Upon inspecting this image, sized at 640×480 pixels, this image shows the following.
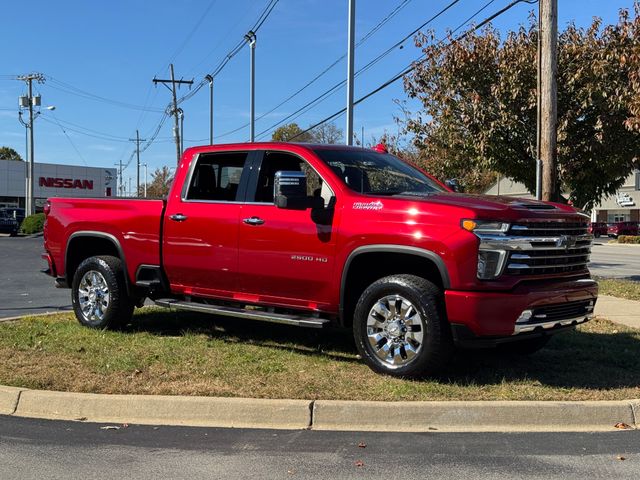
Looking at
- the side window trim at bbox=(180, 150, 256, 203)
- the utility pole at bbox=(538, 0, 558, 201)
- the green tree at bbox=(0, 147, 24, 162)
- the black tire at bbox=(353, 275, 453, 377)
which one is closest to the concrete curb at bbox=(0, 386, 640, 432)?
the black tire at bbox=(353, 275, 453, 377)

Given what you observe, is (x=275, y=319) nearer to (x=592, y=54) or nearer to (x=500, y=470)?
(x=500, y=470)

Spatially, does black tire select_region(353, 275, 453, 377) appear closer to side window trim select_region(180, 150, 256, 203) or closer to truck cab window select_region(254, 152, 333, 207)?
truck cab window select_region(254, 152, 333, 207)

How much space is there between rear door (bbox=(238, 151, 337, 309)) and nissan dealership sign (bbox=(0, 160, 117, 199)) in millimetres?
62000

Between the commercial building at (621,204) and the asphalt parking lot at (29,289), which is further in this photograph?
the commercial building at (621,204)

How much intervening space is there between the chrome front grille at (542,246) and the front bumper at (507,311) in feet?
0.58

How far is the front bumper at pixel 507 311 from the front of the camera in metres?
5.15

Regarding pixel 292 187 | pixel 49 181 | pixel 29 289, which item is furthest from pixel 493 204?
pixel 49 181

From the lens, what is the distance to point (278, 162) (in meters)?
6.79

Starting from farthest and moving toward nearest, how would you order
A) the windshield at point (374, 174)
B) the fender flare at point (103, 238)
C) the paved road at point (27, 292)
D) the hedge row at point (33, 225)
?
the hedge row at point (33, 225) < the paved road at point (27, 292) < the fender flare at point (103, 238) < the windshield at point (374, 174)

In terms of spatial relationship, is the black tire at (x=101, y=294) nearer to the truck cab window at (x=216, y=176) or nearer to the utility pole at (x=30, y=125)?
the truck cab window at (x=216, y=176)

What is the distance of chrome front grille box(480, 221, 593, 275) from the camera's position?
521cm

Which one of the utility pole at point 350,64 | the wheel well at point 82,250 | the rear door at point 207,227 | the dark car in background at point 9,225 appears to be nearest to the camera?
the rear door at point 207,227

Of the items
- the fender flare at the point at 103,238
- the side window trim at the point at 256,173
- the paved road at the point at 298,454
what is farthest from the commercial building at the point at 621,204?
the paved road at the point at 298,454

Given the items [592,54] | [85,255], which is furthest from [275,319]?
[592,54]
